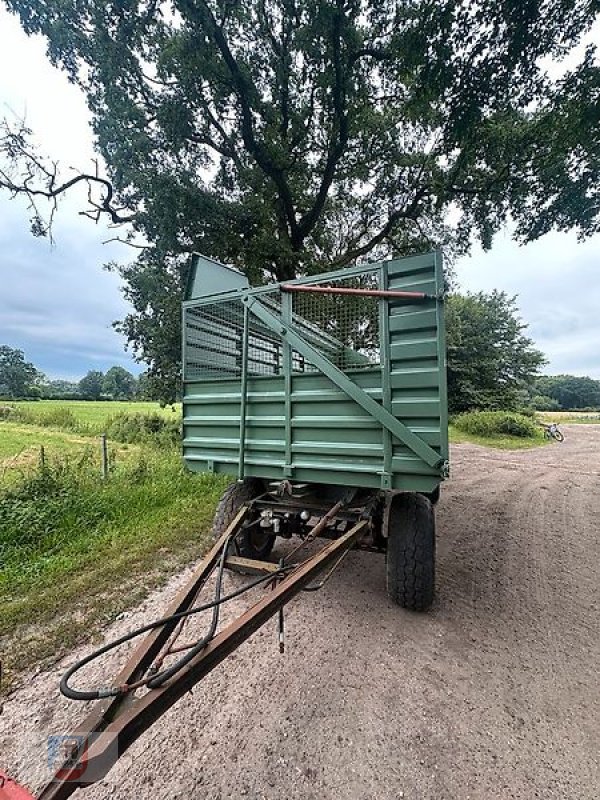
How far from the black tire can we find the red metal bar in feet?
5.76

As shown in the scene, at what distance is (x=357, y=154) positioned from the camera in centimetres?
777

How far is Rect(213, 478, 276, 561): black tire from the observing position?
9.88 feet

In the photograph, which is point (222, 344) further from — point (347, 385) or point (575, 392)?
point (575, 392)

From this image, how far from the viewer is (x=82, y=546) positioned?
3.65 metres

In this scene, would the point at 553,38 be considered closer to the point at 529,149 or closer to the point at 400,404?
the point at 529,149

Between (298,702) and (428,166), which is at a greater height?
(428,166)

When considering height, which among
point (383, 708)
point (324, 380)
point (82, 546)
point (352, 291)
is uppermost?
point (352, 291)

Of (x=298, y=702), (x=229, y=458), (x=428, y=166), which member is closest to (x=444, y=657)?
(x=298, y=702)

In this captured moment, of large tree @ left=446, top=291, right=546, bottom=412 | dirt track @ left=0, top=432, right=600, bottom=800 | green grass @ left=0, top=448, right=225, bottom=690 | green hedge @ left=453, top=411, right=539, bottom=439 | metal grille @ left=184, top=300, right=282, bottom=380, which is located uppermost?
large tree @ left=446, top=291, right=546, bottom=412

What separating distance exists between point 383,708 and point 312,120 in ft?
28.8

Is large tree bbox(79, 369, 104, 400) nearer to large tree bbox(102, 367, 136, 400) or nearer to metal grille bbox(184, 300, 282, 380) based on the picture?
large tree bbox(102, 367, 136, 400)

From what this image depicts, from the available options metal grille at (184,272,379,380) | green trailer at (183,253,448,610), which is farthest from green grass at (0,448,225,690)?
metal grille at (184,272,379,380)

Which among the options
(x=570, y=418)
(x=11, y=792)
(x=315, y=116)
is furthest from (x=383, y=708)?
(x=570, y=418)

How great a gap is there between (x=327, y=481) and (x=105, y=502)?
3.55 meters
